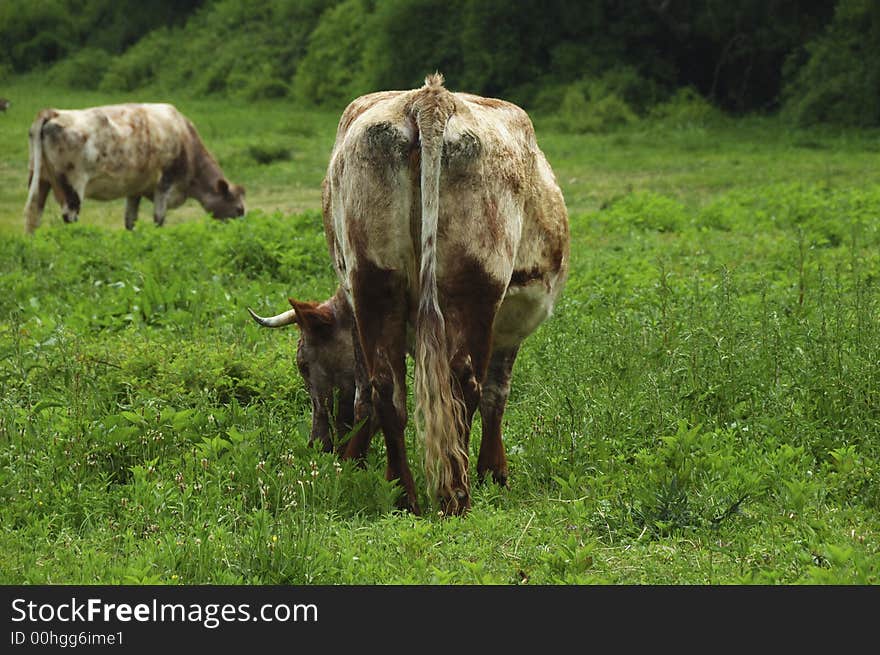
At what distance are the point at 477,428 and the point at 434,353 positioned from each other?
4.90ft

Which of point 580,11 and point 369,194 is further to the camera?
point 580,11

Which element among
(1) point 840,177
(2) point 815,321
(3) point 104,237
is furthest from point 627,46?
(2) point 815,321

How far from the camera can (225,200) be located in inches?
610

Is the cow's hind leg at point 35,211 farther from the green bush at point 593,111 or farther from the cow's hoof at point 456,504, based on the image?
the green bush at point 593,111

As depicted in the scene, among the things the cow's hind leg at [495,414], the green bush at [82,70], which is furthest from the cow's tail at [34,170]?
the green bush at [82,70]

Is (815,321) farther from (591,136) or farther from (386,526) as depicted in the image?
(591,136)

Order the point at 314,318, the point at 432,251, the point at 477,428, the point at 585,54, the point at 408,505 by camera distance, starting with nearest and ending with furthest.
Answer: the point at 432,251 < the point at 408,505 < the point at 314,318 < the point at 477,428 < the point at 585,54

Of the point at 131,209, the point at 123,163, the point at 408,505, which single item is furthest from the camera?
the point at 131,209

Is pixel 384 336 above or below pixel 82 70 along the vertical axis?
above

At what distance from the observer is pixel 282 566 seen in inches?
161

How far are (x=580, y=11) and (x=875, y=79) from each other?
6.92 m

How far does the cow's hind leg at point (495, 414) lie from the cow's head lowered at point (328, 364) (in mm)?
691

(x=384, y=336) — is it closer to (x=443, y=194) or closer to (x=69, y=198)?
(x=443, y=194)

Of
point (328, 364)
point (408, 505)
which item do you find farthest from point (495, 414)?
point (328, 364)
